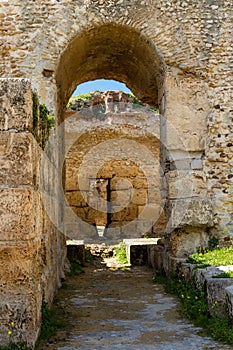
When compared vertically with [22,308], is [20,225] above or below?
above

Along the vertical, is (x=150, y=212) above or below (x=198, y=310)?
above

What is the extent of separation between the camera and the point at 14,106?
356 cm


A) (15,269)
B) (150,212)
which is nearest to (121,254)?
(150,212)

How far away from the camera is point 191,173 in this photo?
670 cm

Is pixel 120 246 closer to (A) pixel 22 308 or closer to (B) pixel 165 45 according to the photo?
(B) pixel 165 45

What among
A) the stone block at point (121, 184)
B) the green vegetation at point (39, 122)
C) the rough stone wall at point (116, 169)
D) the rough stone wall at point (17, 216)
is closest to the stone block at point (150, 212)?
the rough stone wall at point (116, 169)

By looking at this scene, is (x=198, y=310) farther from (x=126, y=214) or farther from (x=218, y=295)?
(x=126, y=214)

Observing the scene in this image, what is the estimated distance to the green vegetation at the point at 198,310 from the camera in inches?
154

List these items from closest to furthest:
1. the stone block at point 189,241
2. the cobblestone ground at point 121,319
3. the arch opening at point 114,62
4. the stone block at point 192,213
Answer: the cobblestone ground at point 121,319 → the stone block at point 192,213 → the stone block at point 189,241 → the arch opening at point 114,62

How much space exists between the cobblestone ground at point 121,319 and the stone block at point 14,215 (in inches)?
43.1

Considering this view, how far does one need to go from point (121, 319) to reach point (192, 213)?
2286mm

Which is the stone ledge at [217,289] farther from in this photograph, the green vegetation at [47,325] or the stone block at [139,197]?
the stone block at [139,197]

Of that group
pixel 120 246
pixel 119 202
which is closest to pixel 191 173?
pixel 120 246

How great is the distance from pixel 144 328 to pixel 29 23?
4830 millimetres
